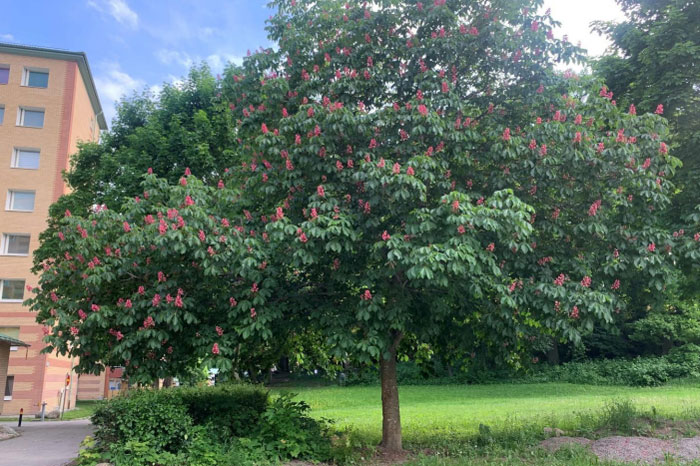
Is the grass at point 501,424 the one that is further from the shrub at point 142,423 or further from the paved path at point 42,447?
the paved path at point 42,447

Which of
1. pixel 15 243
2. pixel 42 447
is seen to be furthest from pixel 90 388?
pixel 42 447

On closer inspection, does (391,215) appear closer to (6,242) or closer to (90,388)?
→ (6,242)

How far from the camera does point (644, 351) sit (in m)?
35.5

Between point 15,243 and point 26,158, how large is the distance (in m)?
4.70

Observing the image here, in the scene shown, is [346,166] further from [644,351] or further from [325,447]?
[644,351]

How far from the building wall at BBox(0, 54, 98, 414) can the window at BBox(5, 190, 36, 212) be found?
0.32 meters

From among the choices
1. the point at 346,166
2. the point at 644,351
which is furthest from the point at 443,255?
the point at 644,351

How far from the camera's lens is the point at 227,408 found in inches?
411

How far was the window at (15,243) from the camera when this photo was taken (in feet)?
98.0

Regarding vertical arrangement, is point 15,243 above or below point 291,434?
above

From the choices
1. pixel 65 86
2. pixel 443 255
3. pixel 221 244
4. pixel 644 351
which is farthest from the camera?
pixel 644 351

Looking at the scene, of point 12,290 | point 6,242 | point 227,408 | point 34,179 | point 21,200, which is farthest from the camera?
point 21,200

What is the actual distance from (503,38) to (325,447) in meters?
7.44

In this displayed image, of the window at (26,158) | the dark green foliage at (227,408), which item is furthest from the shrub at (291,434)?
the window at (26,158)
